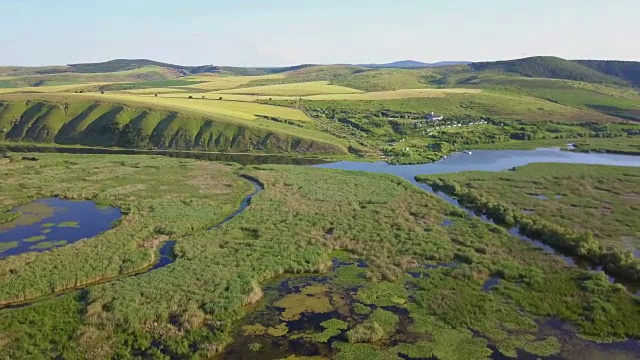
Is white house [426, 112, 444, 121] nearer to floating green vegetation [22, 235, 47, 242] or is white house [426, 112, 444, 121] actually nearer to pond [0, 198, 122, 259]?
pond [0, 198, 122, 259]

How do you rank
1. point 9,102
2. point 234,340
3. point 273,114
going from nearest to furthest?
1. point 234,340
2. point 9,102
3. point 273,114

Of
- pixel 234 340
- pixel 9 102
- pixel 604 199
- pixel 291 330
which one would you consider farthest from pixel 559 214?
pixel 9 102

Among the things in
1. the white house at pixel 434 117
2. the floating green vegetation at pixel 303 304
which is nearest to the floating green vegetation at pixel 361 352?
the floating green vegetation at pixel 303 304

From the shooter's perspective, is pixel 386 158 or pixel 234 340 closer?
pixel 234 340

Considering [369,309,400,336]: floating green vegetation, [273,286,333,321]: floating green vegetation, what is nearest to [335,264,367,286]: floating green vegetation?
[273,286,333,321]: floating green vegetation

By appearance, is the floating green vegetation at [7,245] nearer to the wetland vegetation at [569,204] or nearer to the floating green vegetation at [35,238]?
the floating green vegetation at [35,238]

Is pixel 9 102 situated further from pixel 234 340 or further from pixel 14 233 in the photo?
pixel 234 340
